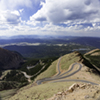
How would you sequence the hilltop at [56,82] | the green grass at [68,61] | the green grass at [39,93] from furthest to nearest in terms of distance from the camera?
the green grass at [68,61], the hilltop at [56,82], the green grass at [39,93]

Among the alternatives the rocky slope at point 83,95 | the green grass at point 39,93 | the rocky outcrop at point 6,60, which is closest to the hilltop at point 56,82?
the green grass at point 39,93

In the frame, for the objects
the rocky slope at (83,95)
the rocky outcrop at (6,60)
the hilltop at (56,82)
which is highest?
the rocky slope at (83,95)

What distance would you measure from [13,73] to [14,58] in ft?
277

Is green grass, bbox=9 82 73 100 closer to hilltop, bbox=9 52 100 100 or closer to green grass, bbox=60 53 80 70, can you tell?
hilltop, bbox=9 52 100 100

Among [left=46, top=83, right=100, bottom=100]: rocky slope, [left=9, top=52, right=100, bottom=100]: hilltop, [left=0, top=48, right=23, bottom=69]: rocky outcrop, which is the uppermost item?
[left=46, top=83, right=100, bottom=100]: rocky slope

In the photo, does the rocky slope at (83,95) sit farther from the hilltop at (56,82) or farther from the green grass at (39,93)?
the green grass at (39,93)

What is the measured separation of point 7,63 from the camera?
17825 centimetres

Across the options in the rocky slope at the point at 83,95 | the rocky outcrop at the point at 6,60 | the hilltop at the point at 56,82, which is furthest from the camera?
the rocky outcrop at the point at 6,60

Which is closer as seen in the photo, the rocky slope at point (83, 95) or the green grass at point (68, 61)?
the rocky slope at point (83, 95)

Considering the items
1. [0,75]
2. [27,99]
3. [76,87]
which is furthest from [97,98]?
[0,75]

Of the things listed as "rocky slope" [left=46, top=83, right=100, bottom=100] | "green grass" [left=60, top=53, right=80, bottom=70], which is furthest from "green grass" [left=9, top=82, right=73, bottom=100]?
"green grass" [left=60, top=53, right=80, bottom=70]

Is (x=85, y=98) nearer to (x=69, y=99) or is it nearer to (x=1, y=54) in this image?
(x=69, y=99)

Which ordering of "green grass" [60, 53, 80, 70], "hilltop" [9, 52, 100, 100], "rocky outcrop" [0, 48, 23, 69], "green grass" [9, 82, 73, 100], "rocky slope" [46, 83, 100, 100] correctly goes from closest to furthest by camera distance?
1. "rocky slope" [46, 83, 100, 100]
2. "green grass" [9, 82, 73, 100]
3. "hilltop" [9, 52, 100, 100]
4. "green grass" [60, 53, 80, 70]
5. "rocky outcrop" [0, 48, 23, 69]

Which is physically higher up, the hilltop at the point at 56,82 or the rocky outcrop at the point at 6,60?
the hilltop at the point at 56,82
